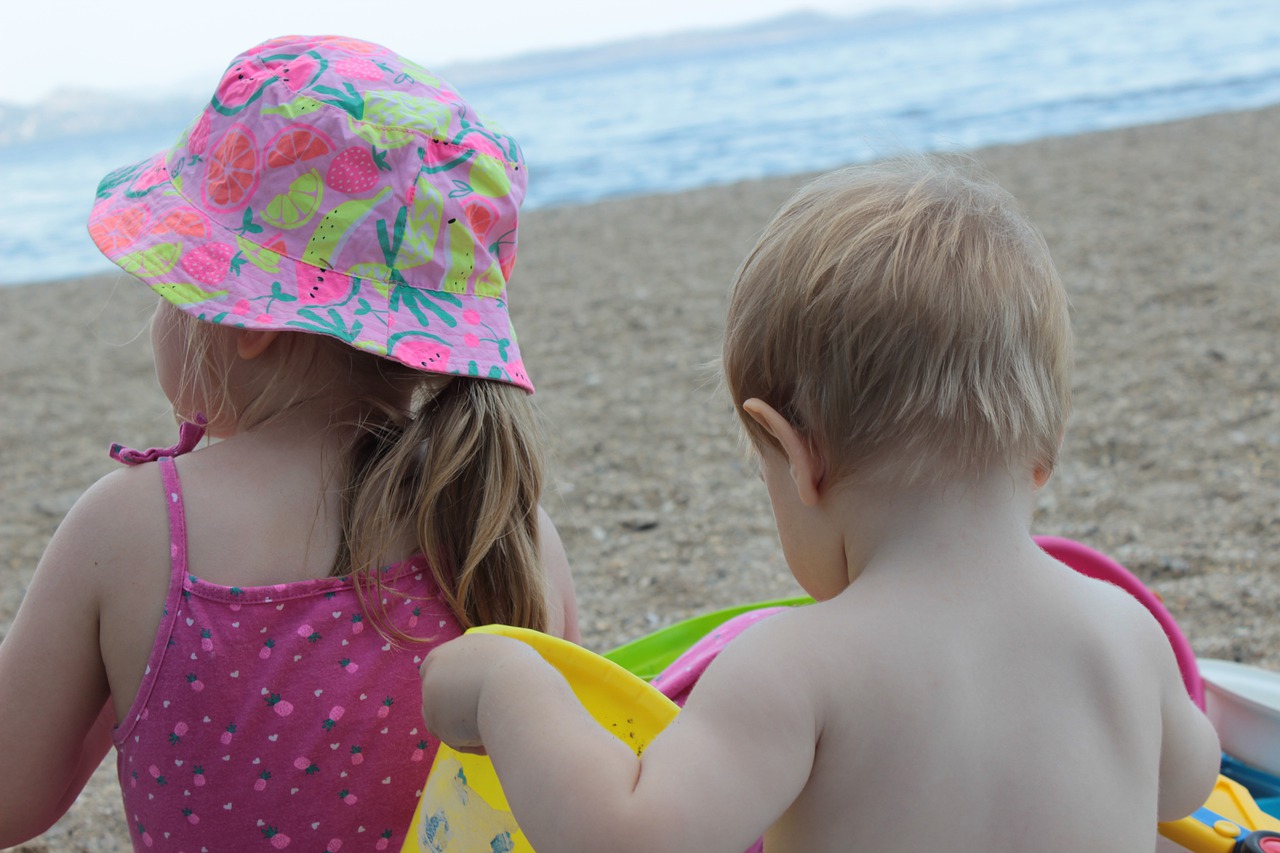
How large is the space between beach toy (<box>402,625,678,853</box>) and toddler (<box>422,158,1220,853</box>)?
0.04m

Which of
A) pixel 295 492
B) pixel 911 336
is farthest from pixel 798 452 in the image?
pixel 295 492

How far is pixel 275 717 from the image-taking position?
1198 mm

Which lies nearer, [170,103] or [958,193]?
[958,193]

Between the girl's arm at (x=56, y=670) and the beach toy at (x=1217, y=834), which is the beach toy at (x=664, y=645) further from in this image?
the girl's arm at (x=56, y=670)

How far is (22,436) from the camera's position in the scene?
14.7ft

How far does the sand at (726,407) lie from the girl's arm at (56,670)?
2.72 feet

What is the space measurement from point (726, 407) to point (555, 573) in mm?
2645

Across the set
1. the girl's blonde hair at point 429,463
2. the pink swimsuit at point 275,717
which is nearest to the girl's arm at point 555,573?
the girl's blonde hair at point 429,463

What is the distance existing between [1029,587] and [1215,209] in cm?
550

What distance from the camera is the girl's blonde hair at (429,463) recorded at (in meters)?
1.25

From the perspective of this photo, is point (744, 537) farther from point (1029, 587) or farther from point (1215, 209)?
point (1215, 209)

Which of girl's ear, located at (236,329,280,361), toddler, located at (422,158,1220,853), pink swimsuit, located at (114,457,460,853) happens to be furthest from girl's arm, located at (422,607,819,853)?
girl's ear, located at (236,329,280,361)

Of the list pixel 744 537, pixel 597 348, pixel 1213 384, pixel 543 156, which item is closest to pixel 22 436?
pixel 597 348

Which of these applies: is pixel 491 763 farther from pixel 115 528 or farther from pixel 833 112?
pixel 833 112
